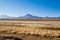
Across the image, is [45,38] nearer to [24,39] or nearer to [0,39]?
[24,39]

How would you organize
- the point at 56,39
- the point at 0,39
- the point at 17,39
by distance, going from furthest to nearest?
the point at 56,39 → the point at 17,39 → the point at 0,39

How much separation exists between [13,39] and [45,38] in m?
5.80

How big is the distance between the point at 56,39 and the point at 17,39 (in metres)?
5.90

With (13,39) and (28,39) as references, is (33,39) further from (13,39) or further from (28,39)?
(13,39)

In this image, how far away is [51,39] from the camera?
24109 millimetres

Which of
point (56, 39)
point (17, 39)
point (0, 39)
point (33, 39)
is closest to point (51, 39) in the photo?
point (56, 39)

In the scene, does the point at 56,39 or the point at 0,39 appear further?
the point at 56,39

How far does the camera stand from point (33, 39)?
78.5ft

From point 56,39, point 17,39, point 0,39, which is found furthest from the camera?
point 56,39

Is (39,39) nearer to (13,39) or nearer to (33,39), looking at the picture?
(33,39)

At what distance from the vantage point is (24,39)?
78.3 ft

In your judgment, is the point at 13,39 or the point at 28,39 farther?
the point at 28,39

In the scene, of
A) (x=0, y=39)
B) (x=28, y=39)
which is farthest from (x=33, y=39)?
(x=0, y=39)

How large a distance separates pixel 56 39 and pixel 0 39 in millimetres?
8358
